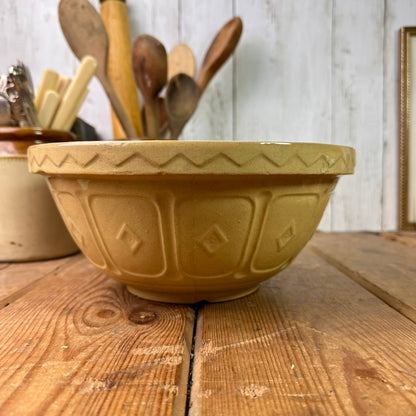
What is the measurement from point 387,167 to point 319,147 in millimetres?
658

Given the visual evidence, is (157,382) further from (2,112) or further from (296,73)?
(296,73)

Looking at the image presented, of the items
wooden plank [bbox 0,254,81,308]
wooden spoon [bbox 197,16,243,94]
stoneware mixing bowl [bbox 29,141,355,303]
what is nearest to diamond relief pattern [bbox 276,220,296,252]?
stoneware mixing bowl [bbox 29,141,355,303]

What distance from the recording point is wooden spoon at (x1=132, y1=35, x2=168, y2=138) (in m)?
0.73

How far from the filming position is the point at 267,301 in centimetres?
40

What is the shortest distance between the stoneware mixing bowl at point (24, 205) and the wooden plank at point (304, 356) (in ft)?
1.21

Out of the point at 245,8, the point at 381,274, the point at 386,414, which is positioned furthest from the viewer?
the point at 245,8

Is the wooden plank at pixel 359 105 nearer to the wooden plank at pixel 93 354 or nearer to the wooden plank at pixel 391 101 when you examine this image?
the wooden plank at pixel 391 101

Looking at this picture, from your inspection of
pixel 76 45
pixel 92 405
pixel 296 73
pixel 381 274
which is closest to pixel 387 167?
pixel 296 73

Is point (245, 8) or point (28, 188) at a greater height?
point (245, 8)

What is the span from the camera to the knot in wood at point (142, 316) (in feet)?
1.14

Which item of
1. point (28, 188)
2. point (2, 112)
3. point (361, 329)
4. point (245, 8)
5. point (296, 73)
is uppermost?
point (245, 8)

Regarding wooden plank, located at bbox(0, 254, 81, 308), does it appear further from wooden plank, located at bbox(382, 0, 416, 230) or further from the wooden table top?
wooden plank, located at bbox(382, 0, 416, 230)

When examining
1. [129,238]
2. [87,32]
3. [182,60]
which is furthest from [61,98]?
[129,238]

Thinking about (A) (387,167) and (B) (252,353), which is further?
(A) (387,167)
